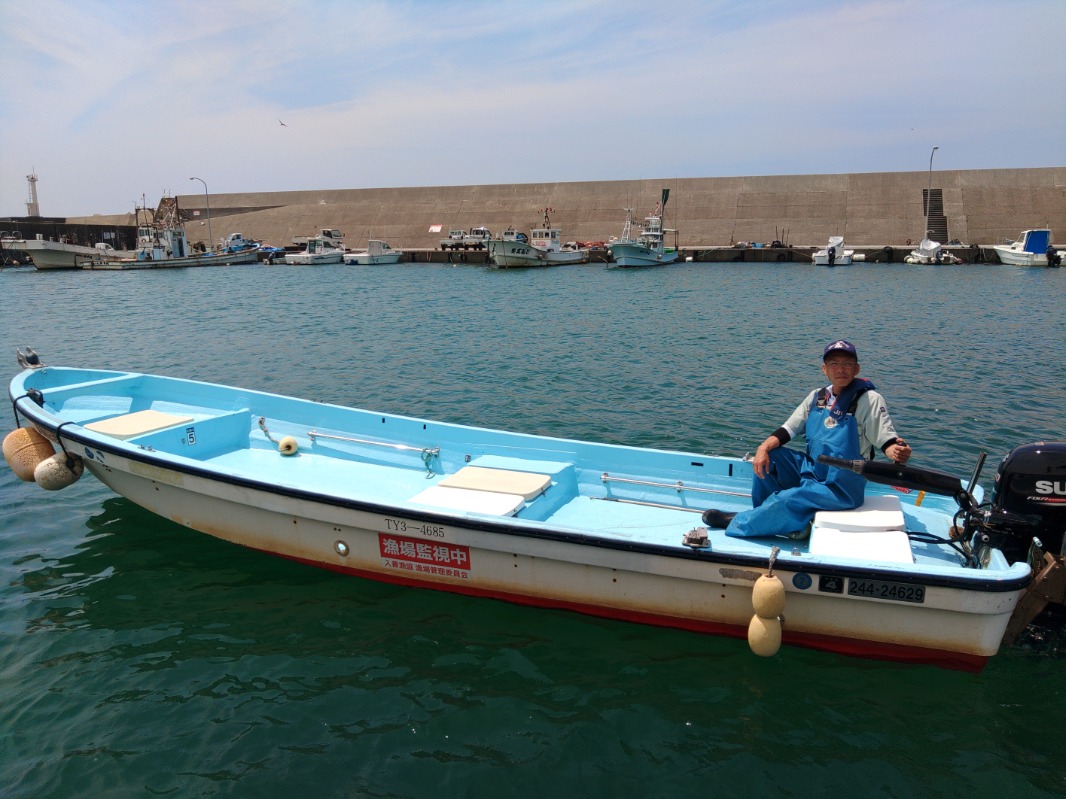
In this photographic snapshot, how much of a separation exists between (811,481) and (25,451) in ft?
27.4

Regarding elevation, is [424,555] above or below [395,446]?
below

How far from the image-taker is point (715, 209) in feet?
223

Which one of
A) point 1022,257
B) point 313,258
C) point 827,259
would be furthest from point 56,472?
point 313,258

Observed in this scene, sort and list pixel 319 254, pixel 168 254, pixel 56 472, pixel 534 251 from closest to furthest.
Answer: pixel 56 472 < pixel 534 251 < pixel 168 254 < pixel 319 254

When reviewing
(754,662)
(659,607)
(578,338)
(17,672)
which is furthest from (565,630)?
(578,338)

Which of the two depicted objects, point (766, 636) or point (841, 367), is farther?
point (841, 367)

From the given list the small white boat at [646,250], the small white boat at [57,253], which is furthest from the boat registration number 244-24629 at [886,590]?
the small white boat at [57,253]

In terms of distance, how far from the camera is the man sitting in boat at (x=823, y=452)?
577 cm

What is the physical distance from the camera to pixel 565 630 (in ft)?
21.2

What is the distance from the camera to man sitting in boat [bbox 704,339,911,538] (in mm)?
5766

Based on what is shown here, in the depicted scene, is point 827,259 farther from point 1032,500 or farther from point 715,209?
point 1032,500

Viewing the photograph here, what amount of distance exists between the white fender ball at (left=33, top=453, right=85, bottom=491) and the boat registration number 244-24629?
26.2ft

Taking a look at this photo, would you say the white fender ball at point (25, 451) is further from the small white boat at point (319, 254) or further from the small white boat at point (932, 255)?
the small white boat at point (319, 254)

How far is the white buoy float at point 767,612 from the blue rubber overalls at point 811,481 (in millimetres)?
764
